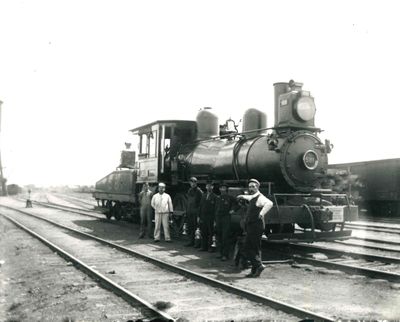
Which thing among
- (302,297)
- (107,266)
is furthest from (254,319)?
(107,266)

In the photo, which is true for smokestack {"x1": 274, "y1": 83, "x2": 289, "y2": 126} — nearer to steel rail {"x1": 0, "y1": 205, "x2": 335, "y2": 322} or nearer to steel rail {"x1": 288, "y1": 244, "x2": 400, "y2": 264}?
steel rail {"x1": 288, "y1": 244, "x2": 400, "y2": 264}

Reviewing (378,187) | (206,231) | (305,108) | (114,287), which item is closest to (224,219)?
(206,231)

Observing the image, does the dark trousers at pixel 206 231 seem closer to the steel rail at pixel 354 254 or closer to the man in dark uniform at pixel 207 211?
the man in dark uniform at pixel 207 211

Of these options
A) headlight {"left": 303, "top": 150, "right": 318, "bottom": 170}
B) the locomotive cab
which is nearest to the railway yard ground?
headlight {"left": 303, "top": 150, "right": 318, "bottom": 170}

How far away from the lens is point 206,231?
9.89 metres

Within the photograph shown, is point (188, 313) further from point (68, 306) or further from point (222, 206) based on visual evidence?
point (222, 206)

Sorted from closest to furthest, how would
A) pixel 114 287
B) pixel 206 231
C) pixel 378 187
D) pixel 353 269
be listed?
pixel 114 287
pixel 353 269
pixel 206 231
pixel 378 187

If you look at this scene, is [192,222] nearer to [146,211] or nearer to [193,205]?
[193,205]

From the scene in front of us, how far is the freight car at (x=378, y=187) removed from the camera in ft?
63.3

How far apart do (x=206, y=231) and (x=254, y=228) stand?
108 inches

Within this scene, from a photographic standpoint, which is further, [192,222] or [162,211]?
[162,211]

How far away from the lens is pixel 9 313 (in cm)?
536

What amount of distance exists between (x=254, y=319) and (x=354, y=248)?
6.68 metres

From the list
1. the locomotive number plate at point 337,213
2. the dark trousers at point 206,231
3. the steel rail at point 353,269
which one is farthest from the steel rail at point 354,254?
the dark trousers at point 206,231
